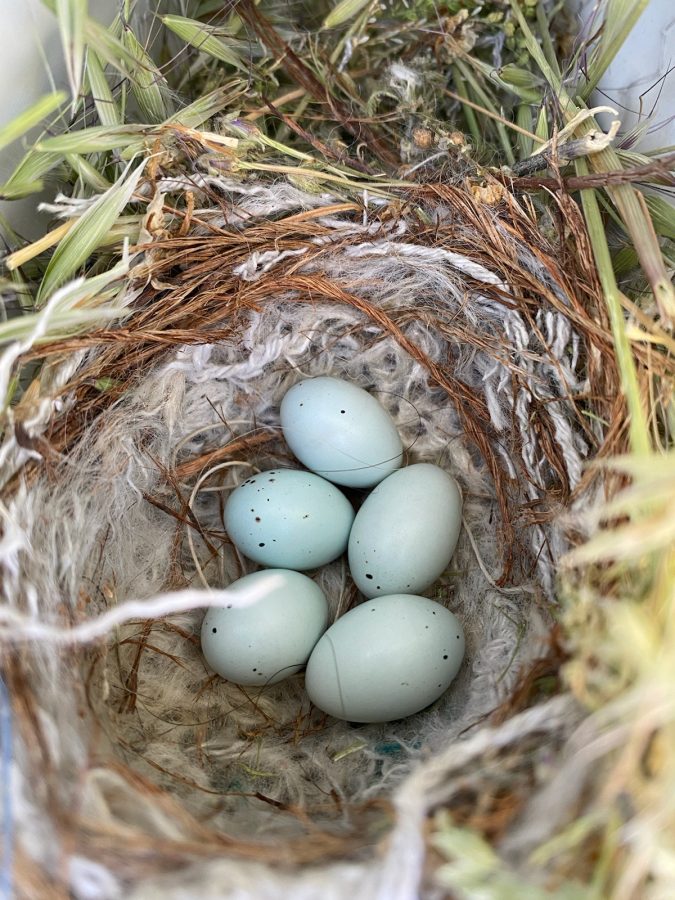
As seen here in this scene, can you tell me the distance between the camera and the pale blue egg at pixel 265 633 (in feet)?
3.24

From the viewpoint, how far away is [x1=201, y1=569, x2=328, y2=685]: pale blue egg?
987mm

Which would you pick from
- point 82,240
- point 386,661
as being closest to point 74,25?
point 82,240

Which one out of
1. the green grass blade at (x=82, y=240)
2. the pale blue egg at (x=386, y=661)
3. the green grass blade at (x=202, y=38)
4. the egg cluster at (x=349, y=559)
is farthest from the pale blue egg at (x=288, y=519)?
the green grass blade at (x=202, y=38)

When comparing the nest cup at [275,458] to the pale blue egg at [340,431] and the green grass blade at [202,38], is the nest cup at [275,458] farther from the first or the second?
the green grass blade at [202,38]

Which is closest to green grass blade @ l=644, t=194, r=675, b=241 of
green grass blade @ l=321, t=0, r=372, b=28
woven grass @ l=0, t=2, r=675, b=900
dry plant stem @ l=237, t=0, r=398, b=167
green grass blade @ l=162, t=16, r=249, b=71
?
woven grass @ l=0, t=2, r=675, b=900

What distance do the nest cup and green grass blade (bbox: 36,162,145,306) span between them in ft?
0.21

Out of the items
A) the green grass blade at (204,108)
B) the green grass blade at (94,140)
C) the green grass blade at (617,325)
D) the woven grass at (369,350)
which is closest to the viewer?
the woven grass at (369,350)

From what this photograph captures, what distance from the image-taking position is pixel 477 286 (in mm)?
1040

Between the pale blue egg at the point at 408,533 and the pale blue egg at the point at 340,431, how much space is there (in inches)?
2.0

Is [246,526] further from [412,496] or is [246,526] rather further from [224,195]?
[224,195]

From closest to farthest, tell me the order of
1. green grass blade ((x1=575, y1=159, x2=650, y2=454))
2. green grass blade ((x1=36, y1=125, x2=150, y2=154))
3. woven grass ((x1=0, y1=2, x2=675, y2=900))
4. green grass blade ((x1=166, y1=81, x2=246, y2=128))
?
woven grass ((x1=0, y1=2, x2=675, y2=900)), green grass blade ((x1=575, y1=159, x2=650, y2=454)), green grass blade ((x1=36, y1=125, x2=150, y2=154)), green grass blade ((x1=166, y1=81, x2=246, y2=128))

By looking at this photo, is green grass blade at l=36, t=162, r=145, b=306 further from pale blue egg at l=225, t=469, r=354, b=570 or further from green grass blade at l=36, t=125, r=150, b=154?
pale blue egg at l=225, t=469, r=354, b=570

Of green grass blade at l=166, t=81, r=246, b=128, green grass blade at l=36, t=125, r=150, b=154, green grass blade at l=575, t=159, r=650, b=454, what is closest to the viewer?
green grass blade at l=575, t=159, r=650, b=454

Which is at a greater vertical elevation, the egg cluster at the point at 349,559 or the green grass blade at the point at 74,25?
the green grass blade at the point at 74,25
